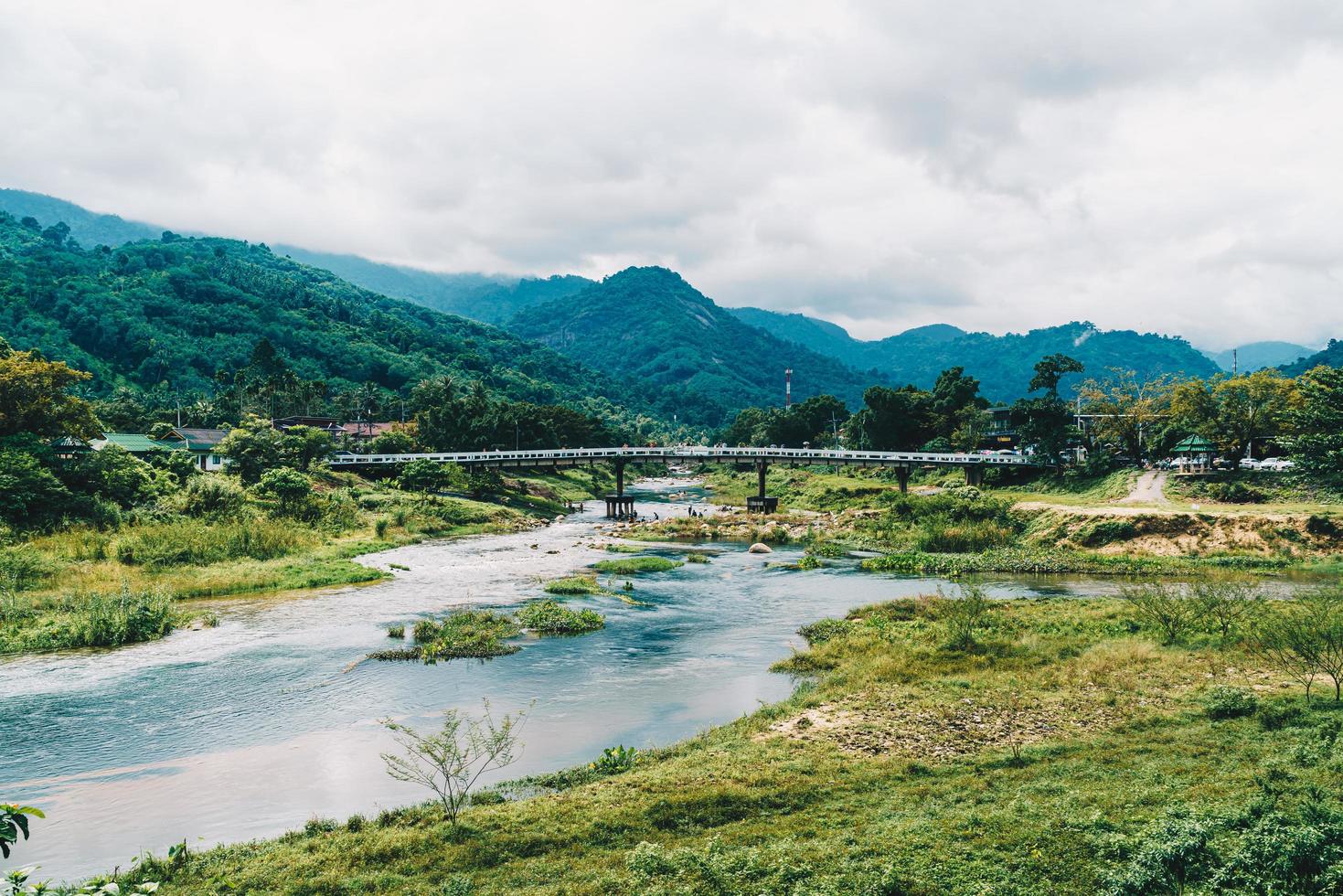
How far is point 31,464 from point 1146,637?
63574mm

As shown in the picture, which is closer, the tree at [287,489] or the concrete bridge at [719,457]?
the tree at [287,489]

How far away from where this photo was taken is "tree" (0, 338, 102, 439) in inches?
2057

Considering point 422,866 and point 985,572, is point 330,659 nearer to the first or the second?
point 422,866

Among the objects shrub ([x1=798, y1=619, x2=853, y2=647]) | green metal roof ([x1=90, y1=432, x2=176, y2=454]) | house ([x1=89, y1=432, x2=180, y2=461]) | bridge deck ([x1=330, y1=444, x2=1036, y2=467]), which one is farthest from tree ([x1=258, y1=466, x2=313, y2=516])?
shrub ([x1=798, y1=619, x2=853, y2=647])

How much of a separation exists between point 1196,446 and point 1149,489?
7.48 meters

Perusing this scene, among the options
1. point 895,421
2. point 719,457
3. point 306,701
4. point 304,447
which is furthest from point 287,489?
point 895,421

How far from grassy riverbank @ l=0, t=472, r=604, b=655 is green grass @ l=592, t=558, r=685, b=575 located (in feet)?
49.0

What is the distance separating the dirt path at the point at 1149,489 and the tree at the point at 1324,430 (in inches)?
448

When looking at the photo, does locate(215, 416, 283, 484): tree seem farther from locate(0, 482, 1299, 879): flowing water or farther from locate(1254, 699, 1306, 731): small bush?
locate(1254, 699, 1306, 731): small bush

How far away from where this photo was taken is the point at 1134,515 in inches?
2269

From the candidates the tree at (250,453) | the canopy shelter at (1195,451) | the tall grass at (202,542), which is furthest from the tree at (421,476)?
the canopy shelter at (1195,451)

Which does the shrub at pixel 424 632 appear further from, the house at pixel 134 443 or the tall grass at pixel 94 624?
the house at pixel 134 443

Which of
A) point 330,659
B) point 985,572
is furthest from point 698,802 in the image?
point 985,572

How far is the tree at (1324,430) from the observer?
5075 centimetres
